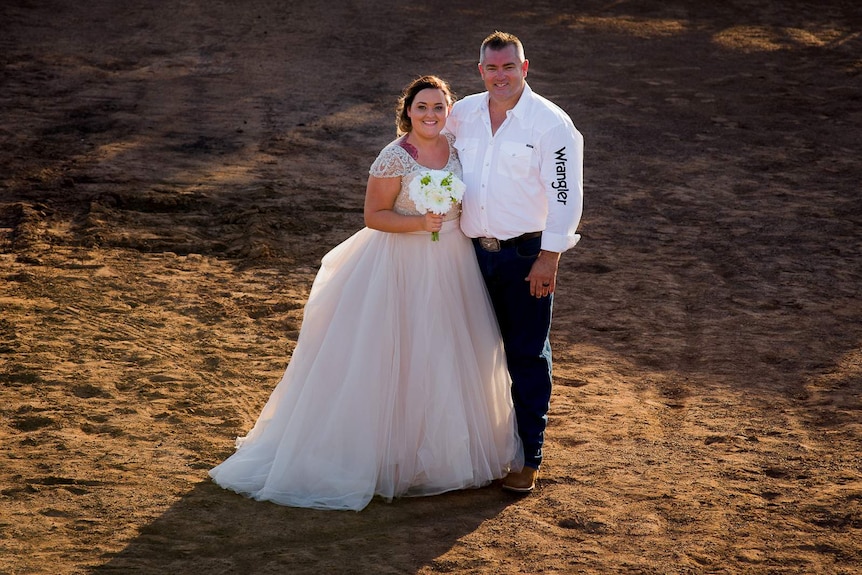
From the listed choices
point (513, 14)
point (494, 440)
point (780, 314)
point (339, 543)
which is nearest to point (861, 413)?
point (780, 314)

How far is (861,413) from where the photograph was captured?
5945 millimetres

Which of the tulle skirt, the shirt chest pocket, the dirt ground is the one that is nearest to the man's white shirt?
the shirt chest pocket

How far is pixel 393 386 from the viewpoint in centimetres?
491

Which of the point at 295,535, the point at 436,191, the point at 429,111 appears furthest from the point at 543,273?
the point at 295,535

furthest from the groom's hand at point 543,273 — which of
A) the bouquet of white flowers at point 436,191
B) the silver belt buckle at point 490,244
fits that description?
the bouquet of white flowers at point 436,191

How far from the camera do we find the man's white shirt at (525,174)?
4.76 m

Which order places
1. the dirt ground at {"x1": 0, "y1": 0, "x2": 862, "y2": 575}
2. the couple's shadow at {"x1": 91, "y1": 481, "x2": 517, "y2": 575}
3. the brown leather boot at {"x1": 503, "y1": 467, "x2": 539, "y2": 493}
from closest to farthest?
1. the couple's shadow at {"x1": 91, "y1": 481, "x2": 517, "y2": 575}
2. the dirt ground at {"x1": 0, "y1": 0, "x2": 862, "y2": 575}
3. the brown leather boot at {"x1": 503, "y1": 467, "x2": 539, "y2": 493}

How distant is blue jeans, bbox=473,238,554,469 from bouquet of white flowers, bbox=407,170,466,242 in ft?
1.30

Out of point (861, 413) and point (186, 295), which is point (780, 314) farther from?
point (186, 295)

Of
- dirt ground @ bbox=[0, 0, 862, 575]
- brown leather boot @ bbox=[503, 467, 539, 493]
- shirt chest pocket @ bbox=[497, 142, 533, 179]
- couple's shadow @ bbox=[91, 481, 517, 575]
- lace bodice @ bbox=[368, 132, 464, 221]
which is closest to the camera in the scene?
couple's shadow @ bbox=[91, 481, 517, 575]

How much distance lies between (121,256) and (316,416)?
3.94 metres

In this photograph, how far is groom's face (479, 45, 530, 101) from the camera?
15.8 ft

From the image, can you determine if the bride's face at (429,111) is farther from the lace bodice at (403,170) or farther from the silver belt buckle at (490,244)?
the silver belt buckle at (490,244)

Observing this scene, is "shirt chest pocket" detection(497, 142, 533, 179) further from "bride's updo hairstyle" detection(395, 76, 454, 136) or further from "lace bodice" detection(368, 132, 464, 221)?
"bride's updo hairstyle" detection(395, 76, 454, 136)
